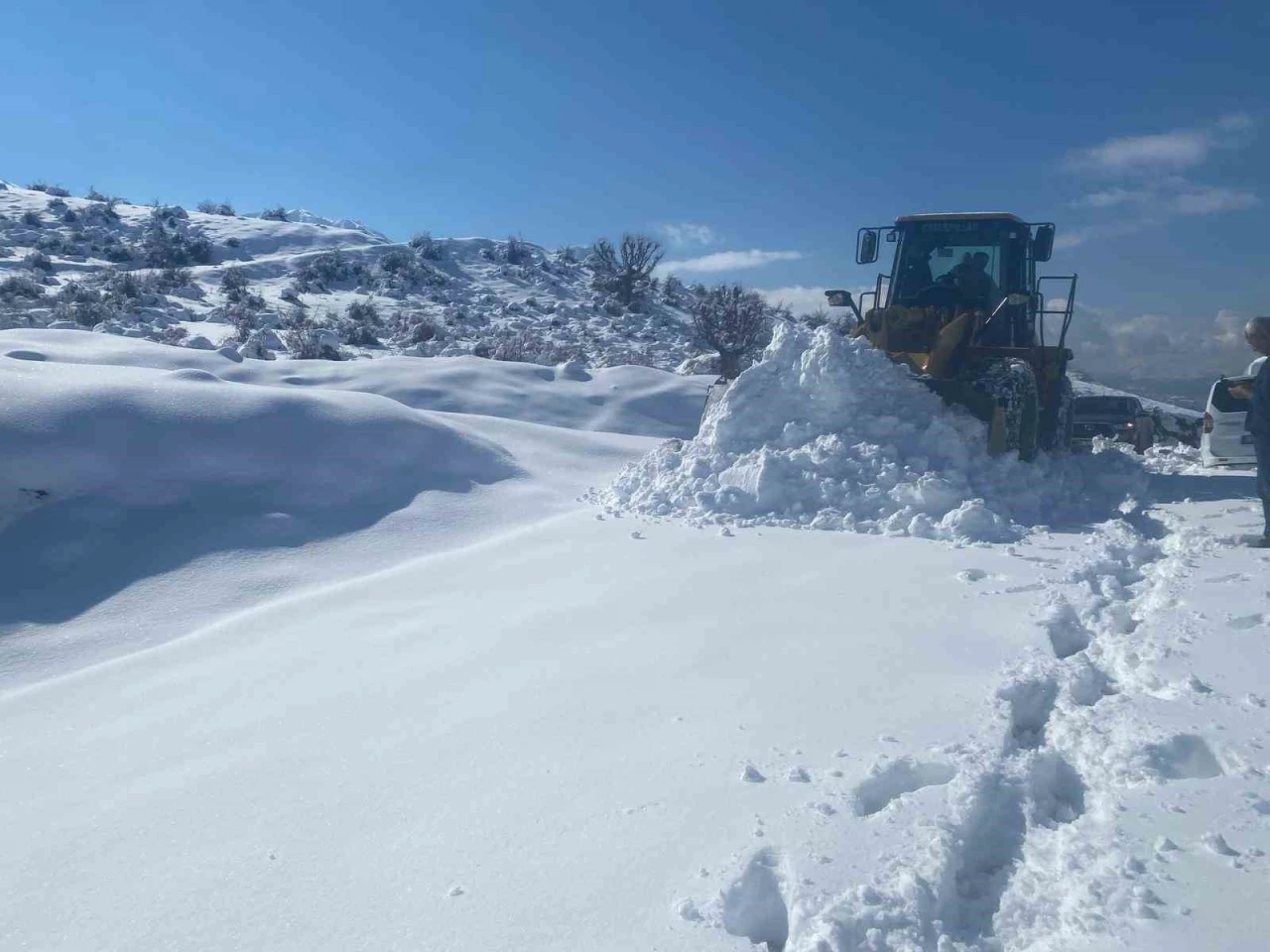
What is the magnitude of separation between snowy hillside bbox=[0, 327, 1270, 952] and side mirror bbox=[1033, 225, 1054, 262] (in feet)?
8.20

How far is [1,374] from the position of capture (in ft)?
27.4

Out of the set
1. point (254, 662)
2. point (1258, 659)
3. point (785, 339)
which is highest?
point (785, 339)

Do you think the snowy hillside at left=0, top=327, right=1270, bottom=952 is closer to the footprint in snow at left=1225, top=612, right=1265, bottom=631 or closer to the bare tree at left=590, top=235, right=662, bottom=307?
the footprint in snow at left=1225, top=612, right=1265, bottom=631

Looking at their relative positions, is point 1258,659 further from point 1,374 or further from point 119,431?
point 1,374

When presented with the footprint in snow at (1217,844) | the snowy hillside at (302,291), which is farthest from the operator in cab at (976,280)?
the snowy hillside at (302,291)

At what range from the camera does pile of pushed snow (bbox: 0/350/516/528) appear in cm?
741

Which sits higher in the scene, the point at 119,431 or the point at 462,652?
the point at 119,431

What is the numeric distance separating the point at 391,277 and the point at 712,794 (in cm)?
3508

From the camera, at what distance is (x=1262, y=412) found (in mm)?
6434

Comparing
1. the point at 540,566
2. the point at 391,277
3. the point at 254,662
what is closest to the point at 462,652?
the point at 254,662

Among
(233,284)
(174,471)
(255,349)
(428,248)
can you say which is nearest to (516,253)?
(428,248)

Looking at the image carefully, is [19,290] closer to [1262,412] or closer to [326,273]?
[326,273]

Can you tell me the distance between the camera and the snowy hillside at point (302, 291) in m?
23.3

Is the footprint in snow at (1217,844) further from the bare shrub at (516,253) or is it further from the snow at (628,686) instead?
the bare shrub at (516,253)
